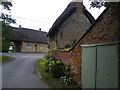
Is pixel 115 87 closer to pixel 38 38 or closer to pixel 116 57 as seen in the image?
pixel 116 57

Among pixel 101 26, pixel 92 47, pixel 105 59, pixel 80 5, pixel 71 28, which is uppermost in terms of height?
pixel 80 5

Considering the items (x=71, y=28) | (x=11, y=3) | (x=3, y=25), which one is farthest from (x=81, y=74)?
(x=11, y=3)

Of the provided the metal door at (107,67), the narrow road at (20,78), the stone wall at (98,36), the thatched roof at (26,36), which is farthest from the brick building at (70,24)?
the thatched roof at (26,36)

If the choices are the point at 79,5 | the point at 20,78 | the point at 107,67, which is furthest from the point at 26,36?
the point at 107,67

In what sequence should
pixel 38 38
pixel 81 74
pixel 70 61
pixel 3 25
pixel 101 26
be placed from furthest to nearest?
pixel 38 38
pixel 3 25
pixel 70 61
pixel 81 74
pixel 101 26

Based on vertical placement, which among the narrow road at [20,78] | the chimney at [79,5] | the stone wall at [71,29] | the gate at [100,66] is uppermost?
the chimney at [79,5]

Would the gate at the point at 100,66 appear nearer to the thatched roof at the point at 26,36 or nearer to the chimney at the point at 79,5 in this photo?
the chimney at the point at 79,5

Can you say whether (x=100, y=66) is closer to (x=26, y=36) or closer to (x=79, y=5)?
(x=79, y=5)

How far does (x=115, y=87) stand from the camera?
4285 millimetres

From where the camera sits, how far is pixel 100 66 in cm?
514

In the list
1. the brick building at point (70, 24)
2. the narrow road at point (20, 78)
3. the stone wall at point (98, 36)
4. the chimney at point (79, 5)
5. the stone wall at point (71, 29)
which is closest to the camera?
the stone wall at point (98, 36)

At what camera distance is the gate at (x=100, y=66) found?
14.5ft

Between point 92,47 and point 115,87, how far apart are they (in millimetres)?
2061

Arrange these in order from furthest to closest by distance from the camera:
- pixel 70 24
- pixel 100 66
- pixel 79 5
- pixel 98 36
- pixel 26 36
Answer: pixel 26 36 → pixel 70 24 → pixel 79 5 → pixel 98 36 → pixel 100 66
